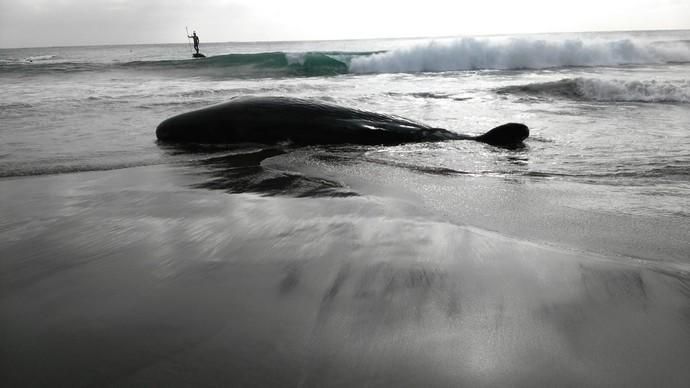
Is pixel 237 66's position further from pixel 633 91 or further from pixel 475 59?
pixel 633 91

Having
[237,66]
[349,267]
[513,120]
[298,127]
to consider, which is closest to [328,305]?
[349,267]

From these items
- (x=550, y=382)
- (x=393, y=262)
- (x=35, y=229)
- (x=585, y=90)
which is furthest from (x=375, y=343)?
(x=585, y=90)

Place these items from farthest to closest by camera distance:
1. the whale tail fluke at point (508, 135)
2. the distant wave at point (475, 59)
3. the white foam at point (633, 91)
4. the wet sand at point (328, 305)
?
the distant wave at point (475, 59), the white foam at point (633, 91), the whale tail fluke at point (508, 135), the wet sand at point (328, 305)

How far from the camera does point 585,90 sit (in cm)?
1084

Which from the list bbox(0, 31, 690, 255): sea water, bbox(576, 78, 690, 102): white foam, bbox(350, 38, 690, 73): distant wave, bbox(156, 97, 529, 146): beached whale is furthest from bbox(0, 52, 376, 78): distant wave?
bbox(156, 97, 529, 146): beached whale

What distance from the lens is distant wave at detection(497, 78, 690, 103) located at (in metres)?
9.54

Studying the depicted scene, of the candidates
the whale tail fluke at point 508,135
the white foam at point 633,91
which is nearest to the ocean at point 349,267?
the whale tail fluke at point 508,135

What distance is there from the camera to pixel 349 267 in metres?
1.82

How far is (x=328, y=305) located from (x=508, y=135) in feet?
12.7

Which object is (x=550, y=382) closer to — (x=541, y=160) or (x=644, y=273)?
(x=644, y=273)

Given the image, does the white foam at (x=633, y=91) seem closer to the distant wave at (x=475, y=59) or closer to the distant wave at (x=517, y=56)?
the distant wave at (x=475, y=59)

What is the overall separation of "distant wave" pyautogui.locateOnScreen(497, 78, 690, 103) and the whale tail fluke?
601cm

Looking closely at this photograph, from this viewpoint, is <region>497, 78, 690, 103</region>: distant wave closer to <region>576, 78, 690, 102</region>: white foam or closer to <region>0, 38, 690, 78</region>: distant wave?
<region>576, 78, 690, 102</region>: white foam

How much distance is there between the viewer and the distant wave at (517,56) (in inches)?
1016
